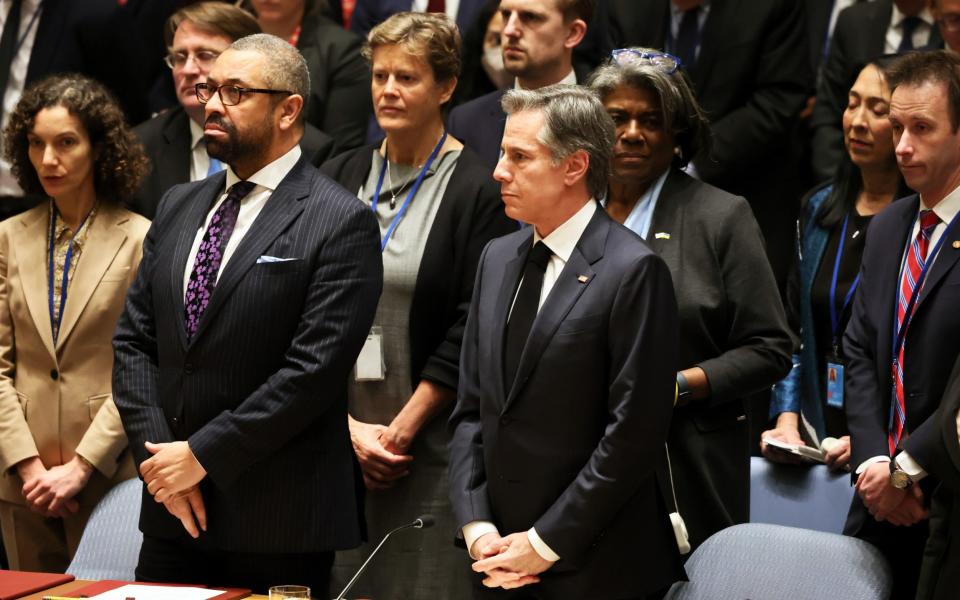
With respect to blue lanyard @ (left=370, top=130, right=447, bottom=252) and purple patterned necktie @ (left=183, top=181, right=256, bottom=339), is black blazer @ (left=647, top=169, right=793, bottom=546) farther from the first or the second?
purple patterned necktie @ (left=183, top=181, right=256, bottom=339)

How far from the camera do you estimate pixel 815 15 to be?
5.50 metres

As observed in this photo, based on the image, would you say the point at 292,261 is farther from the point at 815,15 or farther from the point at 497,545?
the point at 815,15

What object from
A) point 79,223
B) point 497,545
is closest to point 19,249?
point 79,223

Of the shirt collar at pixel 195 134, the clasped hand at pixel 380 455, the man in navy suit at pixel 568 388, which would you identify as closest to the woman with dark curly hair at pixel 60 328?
the shirt collar at pixel 195 134

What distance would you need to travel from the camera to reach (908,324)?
10.9ft

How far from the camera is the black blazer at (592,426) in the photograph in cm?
280

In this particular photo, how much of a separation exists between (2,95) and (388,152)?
2020 mm

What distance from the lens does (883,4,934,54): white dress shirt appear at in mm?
4969

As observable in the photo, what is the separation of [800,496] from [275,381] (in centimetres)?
148

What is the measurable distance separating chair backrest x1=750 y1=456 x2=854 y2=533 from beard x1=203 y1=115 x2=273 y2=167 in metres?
1.61

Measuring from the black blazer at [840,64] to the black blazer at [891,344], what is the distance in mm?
1438

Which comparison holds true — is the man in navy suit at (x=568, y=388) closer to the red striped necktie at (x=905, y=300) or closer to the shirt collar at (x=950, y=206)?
the red striped necktie at (x=905, y=300)

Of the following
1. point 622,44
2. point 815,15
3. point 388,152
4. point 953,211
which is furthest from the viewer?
point 815,15

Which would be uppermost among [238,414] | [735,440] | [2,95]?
[2,95]
